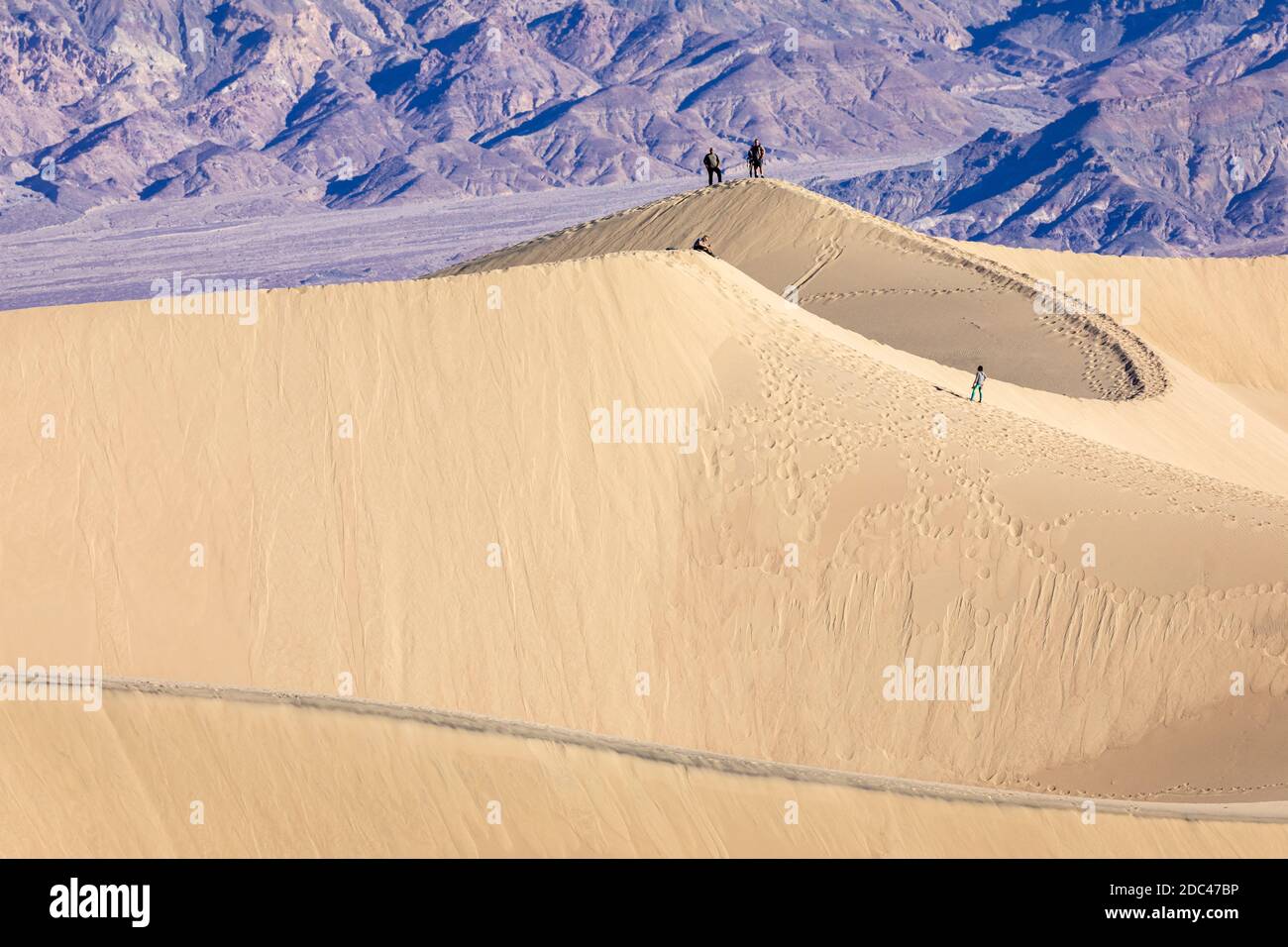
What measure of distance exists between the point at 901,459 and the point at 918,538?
162cm

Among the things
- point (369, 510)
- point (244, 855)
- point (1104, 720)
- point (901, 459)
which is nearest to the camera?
point (244, 855)

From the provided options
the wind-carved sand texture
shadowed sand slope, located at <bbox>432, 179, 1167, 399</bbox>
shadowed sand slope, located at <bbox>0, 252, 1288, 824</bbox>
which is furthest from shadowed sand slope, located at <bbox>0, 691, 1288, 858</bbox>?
shadowed sand slope, located at <bbox>432, 179, 1167, 399</bbox>

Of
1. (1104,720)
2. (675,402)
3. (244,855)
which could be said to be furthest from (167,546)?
(1104,720)

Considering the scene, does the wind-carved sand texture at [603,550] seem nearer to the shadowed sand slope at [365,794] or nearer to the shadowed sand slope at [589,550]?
the shadowed sand slope at [589,550]

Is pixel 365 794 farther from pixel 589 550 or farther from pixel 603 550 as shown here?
pixel 603 550

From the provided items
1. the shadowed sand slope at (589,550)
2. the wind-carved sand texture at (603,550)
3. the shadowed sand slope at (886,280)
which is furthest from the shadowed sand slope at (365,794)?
the shadowed sand slope at (886,280)

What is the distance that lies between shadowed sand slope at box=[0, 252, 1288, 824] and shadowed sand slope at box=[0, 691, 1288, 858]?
24.3 feet

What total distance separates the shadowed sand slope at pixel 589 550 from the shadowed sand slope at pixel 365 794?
7.39m

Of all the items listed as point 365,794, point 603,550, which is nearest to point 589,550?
point 603,550

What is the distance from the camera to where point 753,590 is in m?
23.2

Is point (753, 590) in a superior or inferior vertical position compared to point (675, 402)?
inferior
